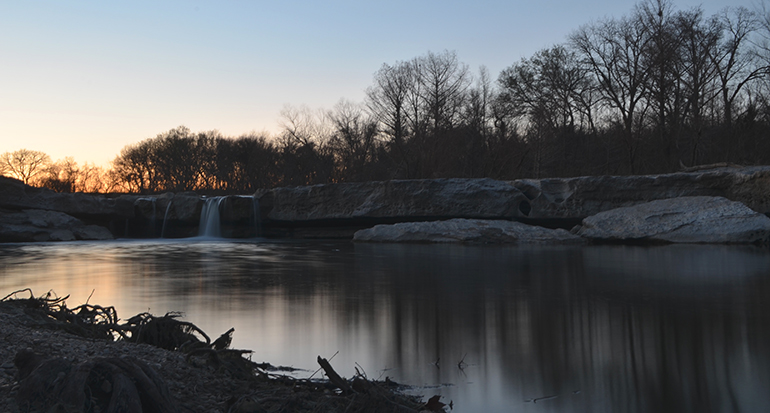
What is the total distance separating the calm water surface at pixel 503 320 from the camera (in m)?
2.69

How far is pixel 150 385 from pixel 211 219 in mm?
18133

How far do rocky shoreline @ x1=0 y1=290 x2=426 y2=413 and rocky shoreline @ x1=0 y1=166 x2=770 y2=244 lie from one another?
11.9 metres

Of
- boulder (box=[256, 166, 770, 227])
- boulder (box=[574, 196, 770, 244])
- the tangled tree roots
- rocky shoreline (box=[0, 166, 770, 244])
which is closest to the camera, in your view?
the tangled tree roots

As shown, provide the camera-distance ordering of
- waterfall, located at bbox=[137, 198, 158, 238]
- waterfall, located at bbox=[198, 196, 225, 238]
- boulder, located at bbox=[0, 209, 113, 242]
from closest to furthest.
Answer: boulder, located at bbox=[0, 209, 113, 242]
waterfall, located at bbox=[198, 196, 225, 238]
waterfall, located at bbox=[137, 198, 158, 238]

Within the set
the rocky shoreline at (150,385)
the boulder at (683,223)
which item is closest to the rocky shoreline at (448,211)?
the boulder at (683,223)

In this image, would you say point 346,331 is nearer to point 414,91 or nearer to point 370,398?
point 370,398

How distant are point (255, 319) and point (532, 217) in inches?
516

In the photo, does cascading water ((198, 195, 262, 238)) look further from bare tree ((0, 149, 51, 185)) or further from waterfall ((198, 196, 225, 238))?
bare tree ((0, 149, 51, 185))

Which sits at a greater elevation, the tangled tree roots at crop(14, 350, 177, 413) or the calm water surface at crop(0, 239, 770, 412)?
the tangled tree roots at crop(14, 350, 177, 413)

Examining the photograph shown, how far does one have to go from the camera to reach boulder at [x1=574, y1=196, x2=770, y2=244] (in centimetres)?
1265

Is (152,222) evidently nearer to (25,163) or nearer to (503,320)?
(503,320)

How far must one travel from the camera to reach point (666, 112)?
27.6 m

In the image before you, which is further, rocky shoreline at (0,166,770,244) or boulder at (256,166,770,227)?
boulder at (256,166,770,227)

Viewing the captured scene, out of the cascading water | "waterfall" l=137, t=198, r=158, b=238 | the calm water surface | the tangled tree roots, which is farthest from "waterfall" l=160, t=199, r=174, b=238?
the tangled tree roots
